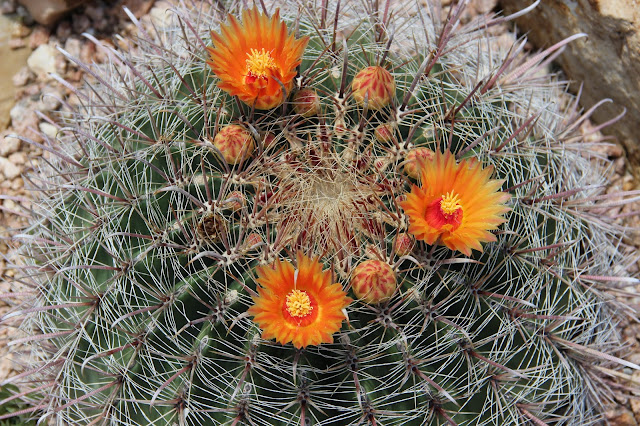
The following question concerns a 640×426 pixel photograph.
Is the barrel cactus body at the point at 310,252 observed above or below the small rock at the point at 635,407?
above

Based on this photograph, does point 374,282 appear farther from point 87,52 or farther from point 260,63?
point 87,52

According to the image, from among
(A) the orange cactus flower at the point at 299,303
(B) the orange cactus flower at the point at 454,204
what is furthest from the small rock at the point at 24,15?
(B) the orange cactus flower at the point at 454,204

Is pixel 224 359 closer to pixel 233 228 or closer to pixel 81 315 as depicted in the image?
pixel 233 228

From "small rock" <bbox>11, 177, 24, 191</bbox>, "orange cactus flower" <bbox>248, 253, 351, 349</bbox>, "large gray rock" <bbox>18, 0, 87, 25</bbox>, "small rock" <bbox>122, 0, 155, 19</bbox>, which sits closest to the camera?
"orange cactus flower" <bbox>248, 253, 351, 349</bbox>

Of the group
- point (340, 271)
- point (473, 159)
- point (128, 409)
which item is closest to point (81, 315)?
point (128, 409)

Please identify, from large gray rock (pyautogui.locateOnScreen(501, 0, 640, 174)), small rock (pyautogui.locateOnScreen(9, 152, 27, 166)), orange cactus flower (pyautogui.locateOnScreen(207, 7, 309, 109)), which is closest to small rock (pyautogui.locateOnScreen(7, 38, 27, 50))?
small rock (pyautogui.locateOnScreen(9, 152, 27, 166))

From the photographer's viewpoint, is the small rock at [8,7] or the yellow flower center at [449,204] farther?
the small rock at [8,7]

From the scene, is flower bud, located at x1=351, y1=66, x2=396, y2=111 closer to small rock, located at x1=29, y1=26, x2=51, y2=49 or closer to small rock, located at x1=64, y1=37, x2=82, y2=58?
small rock, located at x1=64, y1=37, x2=82, y2=58

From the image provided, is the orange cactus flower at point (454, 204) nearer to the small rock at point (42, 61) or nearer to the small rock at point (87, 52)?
the small rock at point (87, 52)
